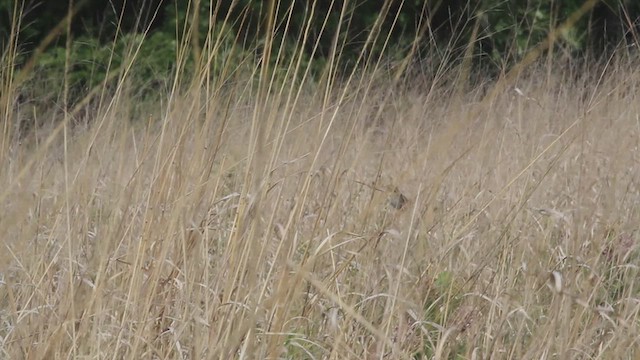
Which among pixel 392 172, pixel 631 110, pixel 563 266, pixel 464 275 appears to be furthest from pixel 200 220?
pixel 631 110

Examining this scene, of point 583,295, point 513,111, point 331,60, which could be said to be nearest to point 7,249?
point 331,60

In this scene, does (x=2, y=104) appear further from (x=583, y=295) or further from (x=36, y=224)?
(x=583, y=295)


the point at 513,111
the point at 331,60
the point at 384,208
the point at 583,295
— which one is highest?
the point at 331,60

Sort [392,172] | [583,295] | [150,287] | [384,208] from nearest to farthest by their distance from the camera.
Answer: [150,287]
[583,295]
[384,208]
[392,172]

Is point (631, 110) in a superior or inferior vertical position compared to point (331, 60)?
inferior

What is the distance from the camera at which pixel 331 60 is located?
1872 millimetres

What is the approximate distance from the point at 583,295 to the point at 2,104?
1.18 metres

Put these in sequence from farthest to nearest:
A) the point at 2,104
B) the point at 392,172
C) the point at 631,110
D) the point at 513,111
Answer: the point at 513,111, the point at 631,110, the point at 392,172, the point at 2,104

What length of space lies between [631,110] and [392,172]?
1.12m

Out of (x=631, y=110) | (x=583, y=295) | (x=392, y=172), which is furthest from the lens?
(x=631, y=110)

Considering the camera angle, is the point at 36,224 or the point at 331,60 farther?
the point at 36,224

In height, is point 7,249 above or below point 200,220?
below

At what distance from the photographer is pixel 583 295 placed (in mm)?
1837

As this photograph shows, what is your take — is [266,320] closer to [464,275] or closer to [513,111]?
[464,275]
